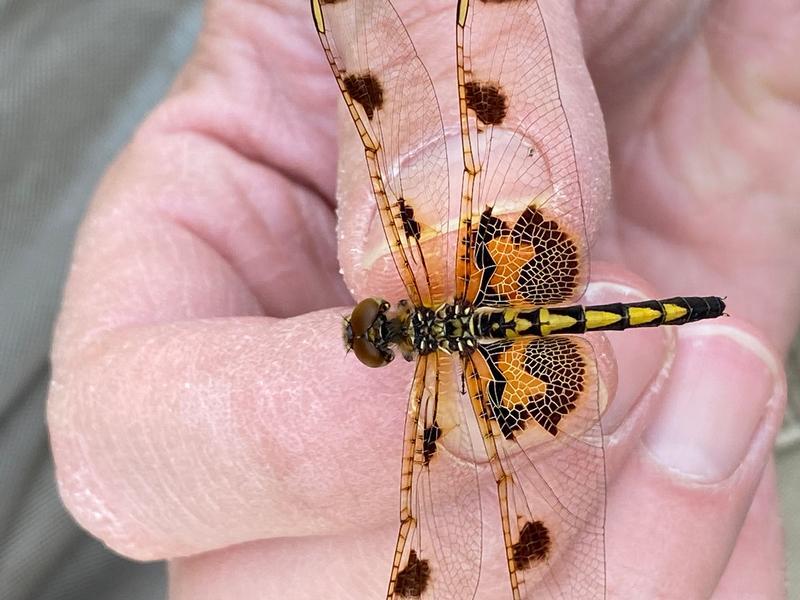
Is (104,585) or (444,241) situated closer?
(444,241)

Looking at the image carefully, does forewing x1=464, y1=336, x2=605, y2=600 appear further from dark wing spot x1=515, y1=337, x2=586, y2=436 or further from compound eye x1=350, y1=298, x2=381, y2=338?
compound eye x1=350, y1=298, x2=381, y2=338

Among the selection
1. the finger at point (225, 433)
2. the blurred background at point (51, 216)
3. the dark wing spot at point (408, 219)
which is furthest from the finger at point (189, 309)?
the blurred background at point (51, 216)

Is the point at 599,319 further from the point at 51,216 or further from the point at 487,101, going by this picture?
the point at 51,216

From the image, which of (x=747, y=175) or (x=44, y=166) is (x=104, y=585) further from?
(x=747, y=175)

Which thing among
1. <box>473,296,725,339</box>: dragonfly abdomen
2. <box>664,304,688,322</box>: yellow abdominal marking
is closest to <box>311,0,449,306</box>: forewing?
<box>473,296,725,339</box>: dragonfly abdomen

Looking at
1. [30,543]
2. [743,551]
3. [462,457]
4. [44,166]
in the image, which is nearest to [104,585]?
[30,543]

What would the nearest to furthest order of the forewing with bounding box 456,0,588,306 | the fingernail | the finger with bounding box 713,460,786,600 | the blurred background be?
1. the forewing with bounding box 456,0,588,306
2. the fingernail
3. the finger with bounding box 713,460,786,600
4. the blurred background
